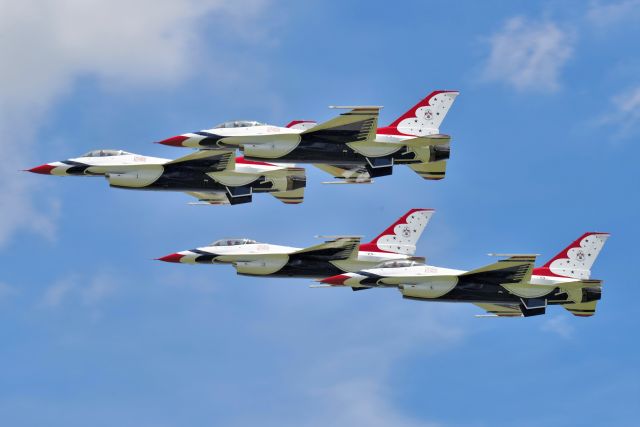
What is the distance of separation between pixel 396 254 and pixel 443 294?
12397mm

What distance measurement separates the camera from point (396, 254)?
127500 millimetres

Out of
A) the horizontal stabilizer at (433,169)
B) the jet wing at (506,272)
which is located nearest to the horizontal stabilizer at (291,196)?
the horizontal stabilizer at (433,169)

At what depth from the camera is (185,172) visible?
118812 millimetres

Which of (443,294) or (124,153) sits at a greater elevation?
(124,153)

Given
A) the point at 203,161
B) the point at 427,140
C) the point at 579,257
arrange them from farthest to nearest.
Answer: the point at 579,257 → the point at 427,140 → the point at 203,161

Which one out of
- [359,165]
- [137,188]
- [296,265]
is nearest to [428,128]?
[359,165]

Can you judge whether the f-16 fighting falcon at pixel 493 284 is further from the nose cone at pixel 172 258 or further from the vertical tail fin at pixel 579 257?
the nose cone at pixel 172 258

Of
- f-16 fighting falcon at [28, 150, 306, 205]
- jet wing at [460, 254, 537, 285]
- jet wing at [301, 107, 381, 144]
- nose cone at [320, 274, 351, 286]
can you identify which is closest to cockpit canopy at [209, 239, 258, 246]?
f-16 fighting falcon at [28, 150, 306, 205]

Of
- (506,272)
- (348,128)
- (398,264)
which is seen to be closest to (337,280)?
(398,264)

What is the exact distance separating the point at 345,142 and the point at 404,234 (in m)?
15.2

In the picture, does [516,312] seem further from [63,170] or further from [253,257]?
[63,170]

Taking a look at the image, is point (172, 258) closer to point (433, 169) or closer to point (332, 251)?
point (332, 251)

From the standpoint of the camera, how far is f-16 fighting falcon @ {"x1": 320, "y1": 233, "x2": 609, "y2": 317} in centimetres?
11562

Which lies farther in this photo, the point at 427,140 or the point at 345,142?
the point at 427,140
